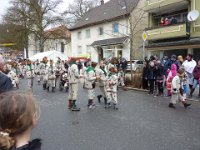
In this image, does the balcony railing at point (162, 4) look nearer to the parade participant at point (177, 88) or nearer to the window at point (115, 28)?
the window at point (115, 28)

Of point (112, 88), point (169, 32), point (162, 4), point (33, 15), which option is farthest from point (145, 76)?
point (33, 15)

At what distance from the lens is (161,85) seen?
12.6 m

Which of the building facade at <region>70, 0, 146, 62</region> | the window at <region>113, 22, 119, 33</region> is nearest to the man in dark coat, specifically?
the building facade at <region>70, 0, 146, 62</region>

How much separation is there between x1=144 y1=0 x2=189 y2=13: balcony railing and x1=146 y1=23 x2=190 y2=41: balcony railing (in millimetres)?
2001

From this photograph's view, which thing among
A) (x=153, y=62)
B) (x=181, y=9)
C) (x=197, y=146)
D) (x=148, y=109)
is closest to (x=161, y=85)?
(x=153, y=62)

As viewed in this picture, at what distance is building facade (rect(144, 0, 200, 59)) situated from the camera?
74.4 feet

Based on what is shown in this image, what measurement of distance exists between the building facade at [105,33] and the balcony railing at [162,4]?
2395mm

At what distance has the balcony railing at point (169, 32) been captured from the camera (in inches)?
908

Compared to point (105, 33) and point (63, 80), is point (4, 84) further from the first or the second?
point (105, 33)

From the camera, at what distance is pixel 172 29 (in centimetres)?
2444

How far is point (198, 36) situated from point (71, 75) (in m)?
15.9

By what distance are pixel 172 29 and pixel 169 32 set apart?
0.48 meters

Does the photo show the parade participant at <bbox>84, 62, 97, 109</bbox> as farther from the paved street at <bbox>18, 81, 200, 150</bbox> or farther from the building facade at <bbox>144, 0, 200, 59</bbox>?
the building facade at <bbox>144, 0, 200, 59</bbox>

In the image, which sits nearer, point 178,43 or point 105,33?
point 178,43
